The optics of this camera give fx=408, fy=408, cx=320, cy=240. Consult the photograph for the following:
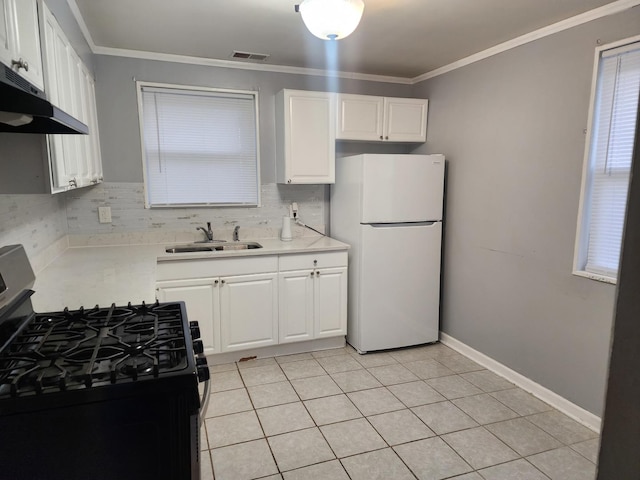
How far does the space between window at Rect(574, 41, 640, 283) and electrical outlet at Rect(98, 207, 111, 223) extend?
3.28m

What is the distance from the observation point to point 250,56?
10.5ft

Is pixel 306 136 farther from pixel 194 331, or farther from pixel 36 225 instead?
pixel 194 331

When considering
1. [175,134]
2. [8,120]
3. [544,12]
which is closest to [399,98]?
[544,12]

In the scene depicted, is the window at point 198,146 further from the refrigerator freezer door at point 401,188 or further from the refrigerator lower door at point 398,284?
the refrigerator lower door at point 398,284

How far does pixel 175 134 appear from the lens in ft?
11.0

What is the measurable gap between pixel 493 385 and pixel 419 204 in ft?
4.79

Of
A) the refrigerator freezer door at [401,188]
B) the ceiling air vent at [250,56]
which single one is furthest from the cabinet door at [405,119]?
the ceiling air vent at [250,56]

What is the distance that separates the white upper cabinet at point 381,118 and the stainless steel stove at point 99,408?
271cm

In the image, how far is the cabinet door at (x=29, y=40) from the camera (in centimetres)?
127

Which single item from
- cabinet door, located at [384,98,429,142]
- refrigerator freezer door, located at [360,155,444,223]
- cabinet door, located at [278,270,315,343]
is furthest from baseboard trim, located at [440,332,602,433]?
cabinet door, located at [384,98,429,142]

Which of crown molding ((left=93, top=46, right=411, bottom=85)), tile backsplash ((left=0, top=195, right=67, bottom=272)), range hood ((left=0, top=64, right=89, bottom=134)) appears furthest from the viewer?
crown molding ((left=93, top=46, right=411, bottom=85))

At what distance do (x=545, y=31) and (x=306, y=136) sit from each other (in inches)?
71.0

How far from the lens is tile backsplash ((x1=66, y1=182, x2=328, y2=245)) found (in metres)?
3.13

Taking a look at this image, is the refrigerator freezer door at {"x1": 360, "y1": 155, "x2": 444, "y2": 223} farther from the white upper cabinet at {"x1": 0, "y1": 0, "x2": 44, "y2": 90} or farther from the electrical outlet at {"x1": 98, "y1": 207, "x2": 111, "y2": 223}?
Answer: the white upper cabinet at {"x1": 0, "y1": 0, "x2": 44, "y2": 90}
